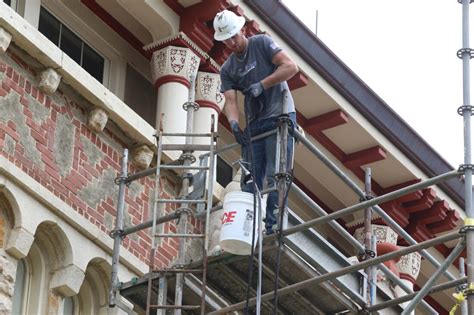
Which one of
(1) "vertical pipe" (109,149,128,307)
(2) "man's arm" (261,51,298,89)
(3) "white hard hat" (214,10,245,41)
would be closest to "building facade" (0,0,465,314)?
(1) "vertical pipe" (109,149,128,307)

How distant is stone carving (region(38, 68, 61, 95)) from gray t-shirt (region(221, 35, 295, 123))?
2.01m

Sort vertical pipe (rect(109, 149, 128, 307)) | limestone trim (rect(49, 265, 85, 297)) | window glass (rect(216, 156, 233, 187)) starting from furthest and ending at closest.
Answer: window glass (rect(216, 156, 233, 187)) → limestone trim (rect(49, 265, 85, 297)) → vertical pipe (rect(109, 149, 128, 307))

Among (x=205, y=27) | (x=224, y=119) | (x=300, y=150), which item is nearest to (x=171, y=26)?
(x=205, y=27)

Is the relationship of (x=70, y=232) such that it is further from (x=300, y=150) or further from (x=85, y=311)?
(x=300, y=150)

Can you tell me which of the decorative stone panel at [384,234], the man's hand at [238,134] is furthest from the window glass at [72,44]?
the decorative stone panel at [384,234]

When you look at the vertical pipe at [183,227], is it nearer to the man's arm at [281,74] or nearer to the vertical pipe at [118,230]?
the vertical pipe at [118,230]

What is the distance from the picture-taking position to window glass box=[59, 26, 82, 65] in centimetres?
2184

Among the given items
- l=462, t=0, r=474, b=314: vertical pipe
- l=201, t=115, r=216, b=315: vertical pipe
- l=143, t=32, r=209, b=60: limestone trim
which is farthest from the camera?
l=143, t=32, r=209, b=60: limestone trim

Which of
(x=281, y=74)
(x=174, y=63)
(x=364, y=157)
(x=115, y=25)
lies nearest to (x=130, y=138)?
(x=174, y=63)

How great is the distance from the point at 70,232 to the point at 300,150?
20.2 ft

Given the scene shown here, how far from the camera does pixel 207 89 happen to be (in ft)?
74.7

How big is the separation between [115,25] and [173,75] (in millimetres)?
910

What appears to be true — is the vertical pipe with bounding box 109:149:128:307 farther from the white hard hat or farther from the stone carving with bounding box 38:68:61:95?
the white hard hat

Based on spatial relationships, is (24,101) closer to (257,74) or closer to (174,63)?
(257,74)
